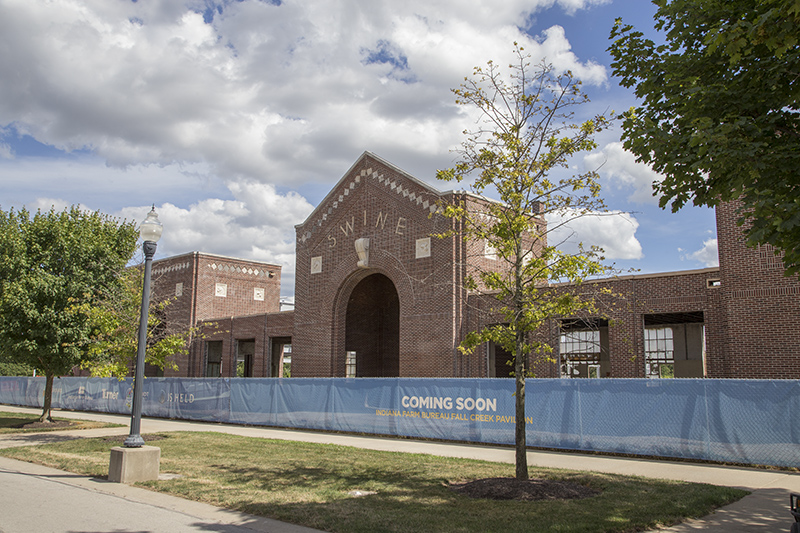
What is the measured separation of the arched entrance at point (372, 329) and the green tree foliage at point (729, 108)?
22.4m

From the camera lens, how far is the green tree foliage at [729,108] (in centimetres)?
608

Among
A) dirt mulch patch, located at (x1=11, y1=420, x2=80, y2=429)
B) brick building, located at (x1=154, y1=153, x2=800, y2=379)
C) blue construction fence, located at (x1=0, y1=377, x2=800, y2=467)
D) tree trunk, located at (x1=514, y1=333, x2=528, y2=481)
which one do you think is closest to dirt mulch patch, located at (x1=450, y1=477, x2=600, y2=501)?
tree trunk, located at (x1=514, y1=333, x2=528, y2=481)

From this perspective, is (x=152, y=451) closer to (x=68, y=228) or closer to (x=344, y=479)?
(x=344, y=479)

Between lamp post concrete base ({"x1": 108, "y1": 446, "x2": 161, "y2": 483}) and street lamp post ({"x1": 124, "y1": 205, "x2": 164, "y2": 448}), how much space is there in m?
0.32

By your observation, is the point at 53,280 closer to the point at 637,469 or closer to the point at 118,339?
the point at 118,339

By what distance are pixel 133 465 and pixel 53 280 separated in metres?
12.1

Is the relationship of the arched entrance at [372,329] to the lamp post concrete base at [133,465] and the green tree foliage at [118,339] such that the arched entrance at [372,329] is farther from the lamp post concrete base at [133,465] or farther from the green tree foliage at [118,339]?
the lamp post concrete base at [133,465]

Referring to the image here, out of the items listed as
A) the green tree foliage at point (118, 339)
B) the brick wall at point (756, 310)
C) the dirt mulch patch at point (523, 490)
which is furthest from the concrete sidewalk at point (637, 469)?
the brick wall at point (756, 310)

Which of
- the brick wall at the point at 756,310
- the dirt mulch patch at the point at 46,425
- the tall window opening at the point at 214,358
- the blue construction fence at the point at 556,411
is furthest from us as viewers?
the tall window opening at the point at 214,358

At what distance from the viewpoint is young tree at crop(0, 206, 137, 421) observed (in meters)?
20.5

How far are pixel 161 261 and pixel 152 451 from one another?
32.1 meters

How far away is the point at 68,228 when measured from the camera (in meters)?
21.8

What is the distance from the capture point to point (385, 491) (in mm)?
10047

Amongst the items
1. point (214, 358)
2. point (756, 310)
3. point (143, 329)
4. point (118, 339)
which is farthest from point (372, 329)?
point (143, 329)
